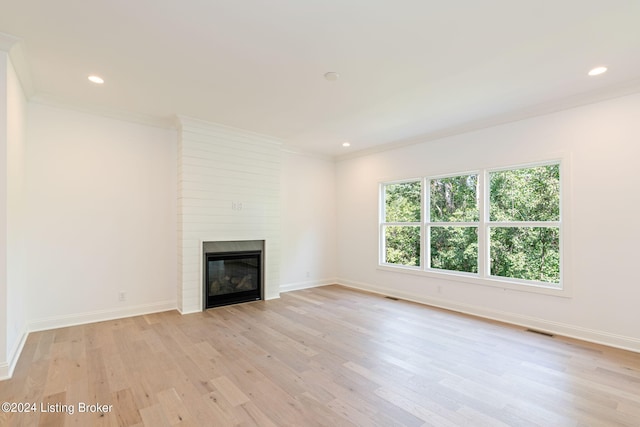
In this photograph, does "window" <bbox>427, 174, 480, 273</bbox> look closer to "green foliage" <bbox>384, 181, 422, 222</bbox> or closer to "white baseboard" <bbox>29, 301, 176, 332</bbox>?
"green foliage" <bbox>384, 181, 422, 222</bbox>

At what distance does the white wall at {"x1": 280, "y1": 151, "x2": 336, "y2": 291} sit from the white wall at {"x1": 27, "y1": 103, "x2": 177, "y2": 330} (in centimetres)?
207

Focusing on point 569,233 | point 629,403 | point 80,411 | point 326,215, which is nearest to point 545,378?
point 629,403

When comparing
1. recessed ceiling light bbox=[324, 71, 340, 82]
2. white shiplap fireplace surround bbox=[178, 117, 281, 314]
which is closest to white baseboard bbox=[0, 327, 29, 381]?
white shiplap fireplace surround bbox=[178, 117, 281, 314]

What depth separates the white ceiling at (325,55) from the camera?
213 cm

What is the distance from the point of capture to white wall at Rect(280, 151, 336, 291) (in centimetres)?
594

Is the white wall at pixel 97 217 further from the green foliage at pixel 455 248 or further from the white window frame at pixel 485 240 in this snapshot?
the green foliage at pixel 455 248

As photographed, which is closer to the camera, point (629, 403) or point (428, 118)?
point (629, 403)

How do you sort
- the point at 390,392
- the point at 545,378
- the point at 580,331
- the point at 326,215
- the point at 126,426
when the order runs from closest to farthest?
the point at 126,426 < the point at 390,392 < the point at 545,378 < the point at 580,331 < the point at 326,215

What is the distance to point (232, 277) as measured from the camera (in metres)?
4.96

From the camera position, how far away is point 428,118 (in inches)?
169

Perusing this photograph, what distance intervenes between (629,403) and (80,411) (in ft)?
12.9

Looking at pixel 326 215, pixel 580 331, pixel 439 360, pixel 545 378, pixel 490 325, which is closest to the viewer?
pixel 545 378

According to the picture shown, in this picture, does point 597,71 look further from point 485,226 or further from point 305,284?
point 305,284

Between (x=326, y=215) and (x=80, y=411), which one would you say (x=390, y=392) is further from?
(x=326, y=215)
